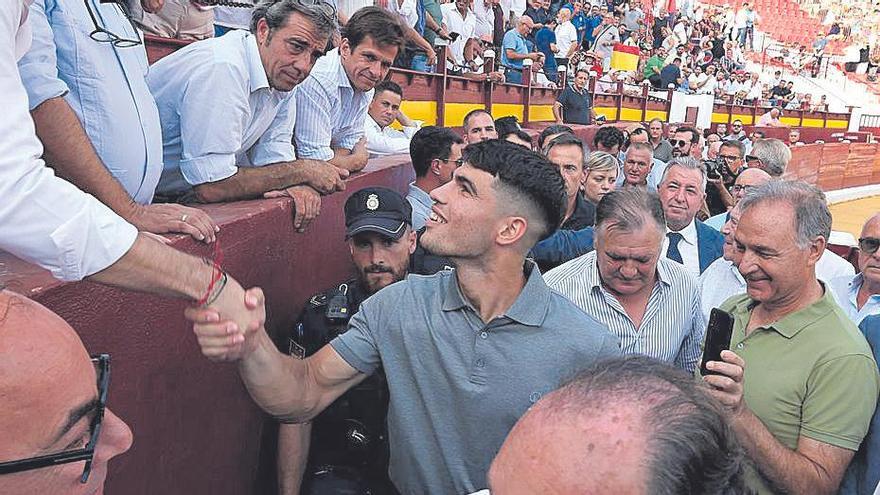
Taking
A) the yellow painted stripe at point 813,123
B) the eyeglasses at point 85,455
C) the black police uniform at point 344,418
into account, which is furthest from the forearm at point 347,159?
the yellow painted stripe at point 813,123

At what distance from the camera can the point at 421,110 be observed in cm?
1012

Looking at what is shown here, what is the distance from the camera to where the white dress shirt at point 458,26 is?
1081cm

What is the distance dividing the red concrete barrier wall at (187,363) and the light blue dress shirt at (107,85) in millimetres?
320

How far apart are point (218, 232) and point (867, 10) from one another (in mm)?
52079

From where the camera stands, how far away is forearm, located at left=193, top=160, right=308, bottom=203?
264 centimetres

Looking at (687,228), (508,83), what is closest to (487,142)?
(687,228)

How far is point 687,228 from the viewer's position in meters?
4.12

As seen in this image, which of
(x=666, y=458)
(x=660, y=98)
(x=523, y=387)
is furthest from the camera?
(x=660, y=98)

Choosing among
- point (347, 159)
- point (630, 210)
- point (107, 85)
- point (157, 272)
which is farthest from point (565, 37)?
point (157, 272)

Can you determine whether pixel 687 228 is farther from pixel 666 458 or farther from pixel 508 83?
pixel 508 83

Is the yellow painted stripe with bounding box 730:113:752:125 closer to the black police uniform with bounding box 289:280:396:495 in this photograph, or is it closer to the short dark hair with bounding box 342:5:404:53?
the short dark hair with bounding box 342:5:404:53

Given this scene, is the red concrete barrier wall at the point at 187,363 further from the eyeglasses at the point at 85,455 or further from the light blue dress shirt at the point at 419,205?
the light blue dress shirt at the point at 419,205

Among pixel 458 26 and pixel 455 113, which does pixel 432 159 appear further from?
pixel 458 26

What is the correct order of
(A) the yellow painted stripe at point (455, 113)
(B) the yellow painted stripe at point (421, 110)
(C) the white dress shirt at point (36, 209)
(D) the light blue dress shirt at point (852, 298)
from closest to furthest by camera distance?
(C) the white dress shirt at point (36, 209) < (D) the light blue dress shirt at point (852, 298) < (B) the yellow painted stripe at point (421, 110) < (A) the yellow painted stripe at point (455, 113)
